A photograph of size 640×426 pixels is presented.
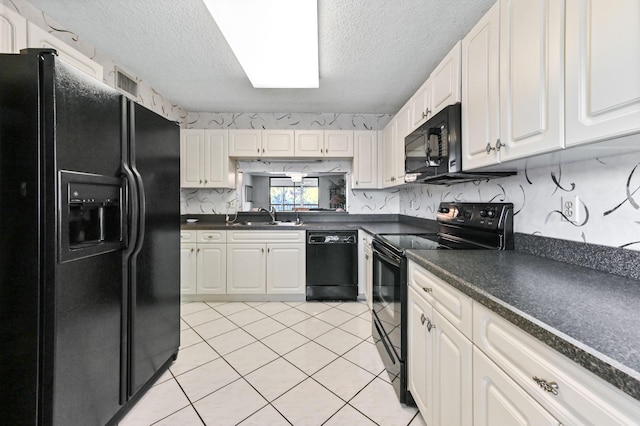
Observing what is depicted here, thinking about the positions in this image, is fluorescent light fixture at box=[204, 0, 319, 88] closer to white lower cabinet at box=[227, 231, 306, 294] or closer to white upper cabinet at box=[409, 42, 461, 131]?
white upper cabinet at box=[409, 42, 461, 131]

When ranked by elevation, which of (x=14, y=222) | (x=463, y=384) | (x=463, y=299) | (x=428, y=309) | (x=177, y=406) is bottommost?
(x=177, y=406)

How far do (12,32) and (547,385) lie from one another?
2281 millimetres

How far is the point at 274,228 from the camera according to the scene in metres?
3.15

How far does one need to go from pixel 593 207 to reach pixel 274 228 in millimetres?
2654

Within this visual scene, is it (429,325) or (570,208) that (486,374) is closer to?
(429,325)

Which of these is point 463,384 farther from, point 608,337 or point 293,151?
point 293,151

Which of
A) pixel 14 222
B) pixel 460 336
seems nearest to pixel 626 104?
pixel 460 336

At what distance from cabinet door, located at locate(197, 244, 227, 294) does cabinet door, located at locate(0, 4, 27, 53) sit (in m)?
2.27

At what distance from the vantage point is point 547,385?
1.99 feet

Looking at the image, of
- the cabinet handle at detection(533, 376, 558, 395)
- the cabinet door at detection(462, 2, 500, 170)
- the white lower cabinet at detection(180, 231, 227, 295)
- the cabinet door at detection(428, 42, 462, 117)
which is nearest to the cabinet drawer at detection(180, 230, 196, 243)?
the white lower cabinet at detection(180, 231, 227, 295)

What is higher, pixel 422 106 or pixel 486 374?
pixel 422 106

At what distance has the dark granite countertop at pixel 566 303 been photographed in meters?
0.49

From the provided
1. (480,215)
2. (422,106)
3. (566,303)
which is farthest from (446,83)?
(566,303)

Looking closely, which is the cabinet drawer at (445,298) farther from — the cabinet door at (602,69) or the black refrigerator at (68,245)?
the black refrigerator at (68,245)
